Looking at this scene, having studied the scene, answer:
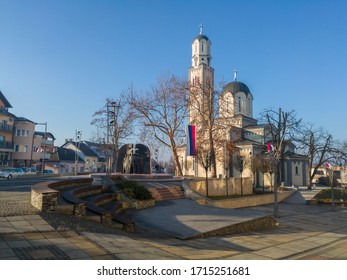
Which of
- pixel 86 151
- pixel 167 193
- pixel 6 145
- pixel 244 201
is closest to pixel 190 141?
pixel 167 193

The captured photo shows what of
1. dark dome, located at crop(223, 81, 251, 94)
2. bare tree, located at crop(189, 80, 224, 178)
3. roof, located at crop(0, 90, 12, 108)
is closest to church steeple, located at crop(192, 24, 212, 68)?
dark dome, located at crop(223, 81, 251, 94)

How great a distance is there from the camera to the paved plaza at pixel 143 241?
7.17 meters

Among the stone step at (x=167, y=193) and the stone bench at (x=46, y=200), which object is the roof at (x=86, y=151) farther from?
the stone bench at (x=46, y=200)

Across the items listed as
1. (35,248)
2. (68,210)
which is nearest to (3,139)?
(68,210)

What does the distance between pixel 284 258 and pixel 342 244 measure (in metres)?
5.17

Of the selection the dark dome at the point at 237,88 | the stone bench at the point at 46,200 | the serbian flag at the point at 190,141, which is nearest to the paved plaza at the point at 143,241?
the stone bench at the point at 46,200

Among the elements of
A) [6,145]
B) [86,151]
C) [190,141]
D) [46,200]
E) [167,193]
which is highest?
[86,151]

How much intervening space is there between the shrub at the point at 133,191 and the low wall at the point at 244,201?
5.55 m

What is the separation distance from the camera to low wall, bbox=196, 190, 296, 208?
2388 cm

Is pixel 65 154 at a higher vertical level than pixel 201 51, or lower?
lower

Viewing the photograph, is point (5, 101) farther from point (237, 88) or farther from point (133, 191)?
point (237, 88)

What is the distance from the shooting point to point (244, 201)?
29.0 meters

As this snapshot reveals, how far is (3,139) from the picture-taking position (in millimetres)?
50875

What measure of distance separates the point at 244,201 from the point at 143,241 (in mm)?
21263
